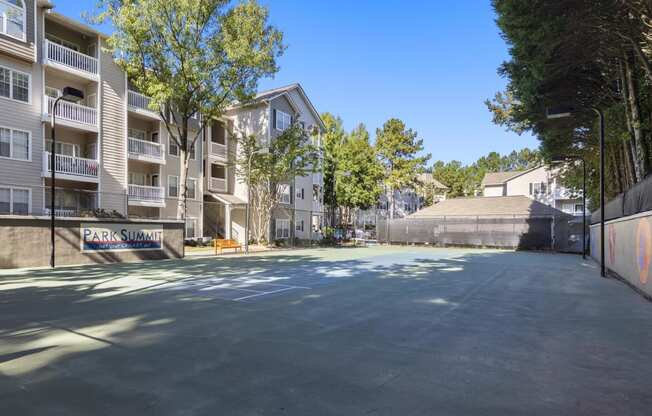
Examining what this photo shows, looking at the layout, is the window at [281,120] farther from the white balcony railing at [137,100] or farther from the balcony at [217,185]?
the white balcony railing at [137,100]

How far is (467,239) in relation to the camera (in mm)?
35281

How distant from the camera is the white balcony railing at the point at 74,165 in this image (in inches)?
826

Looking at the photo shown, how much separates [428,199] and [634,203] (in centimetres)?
6177

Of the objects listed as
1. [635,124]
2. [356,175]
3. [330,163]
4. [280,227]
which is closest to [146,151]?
[280,227]

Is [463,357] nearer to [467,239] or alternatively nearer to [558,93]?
[558,93]

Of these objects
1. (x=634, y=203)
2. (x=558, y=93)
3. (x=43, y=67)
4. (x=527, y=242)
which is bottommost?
(x=527, y=242)

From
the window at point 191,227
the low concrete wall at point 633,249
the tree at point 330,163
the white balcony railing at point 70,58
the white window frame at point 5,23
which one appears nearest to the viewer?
the low concrete wall at point 633,249

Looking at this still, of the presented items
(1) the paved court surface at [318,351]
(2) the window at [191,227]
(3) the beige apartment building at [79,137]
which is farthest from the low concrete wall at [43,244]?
(2) the window at [191,227]

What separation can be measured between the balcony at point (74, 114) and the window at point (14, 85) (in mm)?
903

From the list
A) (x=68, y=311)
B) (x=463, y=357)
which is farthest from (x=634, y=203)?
(x=68, y=311)

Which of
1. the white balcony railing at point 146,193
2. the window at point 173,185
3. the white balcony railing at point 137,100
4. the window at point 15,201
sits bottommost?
the window at point 15,201

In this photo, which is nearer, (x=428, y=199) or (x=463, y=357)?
(x=463, y=357)

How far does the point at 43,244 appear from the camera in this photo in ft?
48.7

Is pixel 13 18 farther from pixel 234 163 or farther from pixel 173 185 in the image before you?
pixel 234 163
